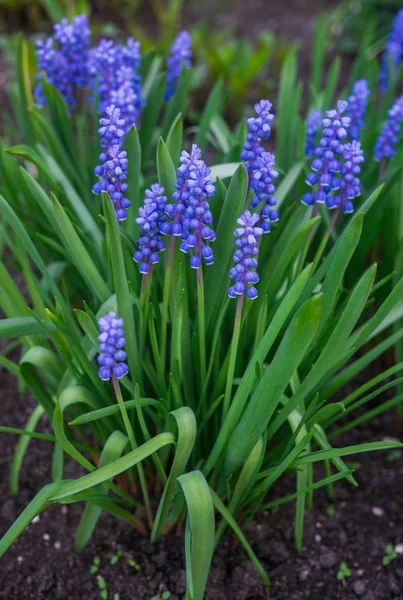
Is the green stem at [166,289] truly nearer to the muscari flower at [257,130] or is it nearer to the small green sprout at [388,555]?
the muscari flower at [257,130]

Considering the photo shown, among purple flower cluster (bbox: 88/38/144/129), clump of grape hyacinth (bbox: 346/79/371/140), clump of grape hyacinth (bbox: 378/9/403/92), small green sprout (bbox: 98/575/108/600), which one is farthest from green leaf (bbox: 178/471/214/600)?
clump of grape hyacinth (bbox: 378/9/403/92)

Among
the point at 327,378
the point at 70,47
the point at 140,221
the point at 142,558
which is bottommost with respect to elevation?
the point at 142,558

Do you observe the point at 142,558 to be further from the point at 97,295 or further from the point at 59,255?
the point at 59,255

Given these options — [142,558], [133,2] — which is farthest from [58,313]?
[133,2]

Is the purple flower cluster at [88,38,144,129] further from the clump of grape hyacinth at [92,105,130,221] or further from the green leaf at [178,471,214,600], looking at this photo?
the green leaf at [178,471,214,600]

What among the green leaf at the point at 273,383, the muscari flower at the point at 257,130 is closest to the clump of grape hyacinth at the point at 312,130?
the muscari flower at the point at 257,130

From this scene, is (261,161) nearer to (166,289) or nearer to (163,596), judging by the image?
(166,289)
